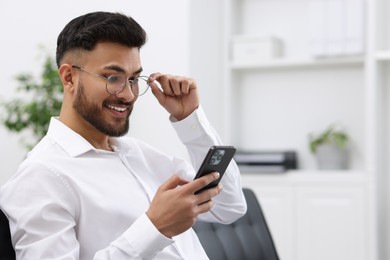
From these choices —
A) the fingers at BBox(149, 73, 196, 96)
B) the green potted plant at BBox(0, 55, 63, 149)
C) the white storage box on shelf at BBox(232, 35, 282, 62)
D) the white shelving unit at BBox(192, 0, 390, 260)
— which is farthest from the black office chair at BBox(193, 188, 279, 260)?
the green potted plant at BBox(0, 55, 63, 149)

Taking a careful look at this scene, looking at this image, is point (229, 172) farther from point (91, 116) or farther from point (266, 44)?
point (266, 44)

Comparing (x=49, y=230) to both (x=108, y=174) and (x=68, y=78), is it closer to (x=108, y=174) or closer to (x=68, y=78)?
(x=108, y=174)

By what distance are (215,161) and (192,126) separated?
1.20 feet

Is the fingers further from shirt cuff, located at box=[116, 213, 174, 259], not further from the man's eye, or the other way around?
shirt cuff, located at box=[116, 213, 174, 259]

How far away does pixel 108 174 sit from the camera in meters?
1.52

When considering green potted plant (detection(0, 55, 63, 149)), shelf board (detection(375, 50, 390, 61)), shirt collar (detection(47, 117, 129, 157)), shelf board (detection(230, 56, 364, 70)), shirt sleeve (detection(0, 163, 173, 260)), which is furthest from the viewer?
green potted plant (detection(0, 55, 63, 149))

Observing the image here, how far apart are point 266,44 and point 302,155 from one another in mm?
695

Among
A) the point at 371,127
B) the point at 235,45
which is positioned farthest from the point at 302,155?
the point at 235,45

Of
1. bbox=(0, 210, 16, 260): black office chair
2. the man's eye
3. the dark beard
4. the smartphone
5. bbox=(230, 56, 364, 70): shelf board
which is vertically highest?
the man's eye

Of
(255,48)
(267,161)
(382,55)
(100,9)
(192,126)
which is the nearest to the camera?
(192,126)

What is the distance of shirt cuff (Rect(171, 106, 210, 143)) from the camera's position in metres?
1.69

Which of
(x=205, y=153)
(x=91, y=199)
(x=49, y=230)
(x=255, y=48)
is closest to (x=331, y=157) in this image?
(x=255, y=48)

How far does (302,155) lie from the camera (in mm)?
3807

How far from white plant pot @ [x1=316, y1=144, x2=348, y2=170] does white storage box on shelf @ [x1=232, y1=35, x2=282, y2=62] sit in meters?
0.62
